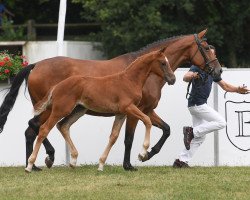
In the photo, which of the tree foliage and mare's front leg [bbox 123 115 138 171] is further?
the tree foliage

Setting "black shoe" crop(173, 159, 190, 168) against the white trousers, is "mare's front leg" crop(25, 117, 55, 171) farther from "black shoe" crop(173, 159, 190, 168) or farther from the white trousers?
the white trousers

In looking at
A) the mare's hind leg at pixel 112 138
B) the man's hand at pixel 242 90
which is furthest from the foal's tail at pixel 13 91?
the man's hand at pixel 242 90

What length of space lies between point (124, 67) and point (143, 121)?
1328 millimetres

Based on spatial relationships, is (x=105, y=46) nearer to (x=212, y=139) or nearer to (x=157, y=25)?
(x=157, y=25)

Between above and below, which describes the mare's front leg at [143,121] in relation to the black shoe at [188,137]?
above

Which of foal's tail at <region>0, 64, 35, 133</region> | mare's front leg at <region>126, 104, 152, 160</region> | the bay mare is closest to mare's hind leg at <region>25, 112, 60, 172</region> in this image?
the bay mare

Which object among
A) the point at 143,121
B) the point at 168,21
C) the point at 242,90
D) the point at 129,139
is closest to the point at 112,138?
the point at 129,139

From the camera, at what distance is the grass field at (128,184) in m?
9.58

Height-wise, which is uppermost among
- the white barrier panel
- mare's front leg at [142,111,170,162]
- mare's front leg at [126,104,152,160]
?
mare's front leg at [126,104,152,160]

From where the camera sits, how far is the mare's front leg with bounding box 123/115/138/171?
38.9ft

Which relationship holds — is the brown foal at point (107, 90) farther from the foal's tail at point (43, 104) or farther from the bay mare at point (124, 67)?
the bay mare at point (124, 67)

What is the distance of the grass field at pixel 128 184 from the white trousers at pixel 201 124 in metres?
0.43

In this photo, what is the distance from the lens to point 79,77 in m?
11.4

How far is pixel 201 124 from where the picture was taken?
40.4ft
